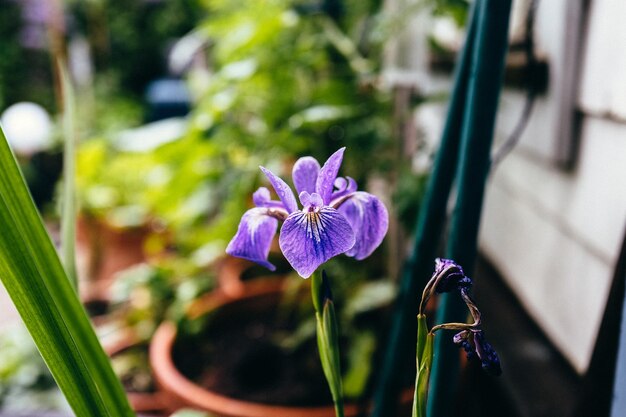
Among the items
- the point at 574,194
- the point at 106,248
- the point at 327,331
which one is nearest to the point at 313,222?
the point at 327,331

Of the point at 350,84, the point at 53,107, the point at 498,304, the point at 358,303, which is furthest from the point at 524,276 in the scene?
the point at 53,107

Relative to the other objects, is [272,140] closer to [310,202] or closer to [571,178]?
[571,178]

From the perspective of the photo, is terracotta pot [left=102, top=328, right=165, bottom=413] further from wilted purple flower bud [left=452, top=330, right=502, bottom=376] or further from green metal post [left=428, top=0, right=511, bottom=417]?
wilted purple flower bud [left=452, top=330, right=502, bottom=376]

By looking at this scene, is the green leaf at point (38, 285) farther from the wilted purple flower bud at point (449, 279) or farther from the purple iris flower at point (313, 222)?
the wilted purple flower bud at point (449, 279)

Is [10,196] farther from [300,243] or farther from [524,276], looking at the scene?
[524,276]

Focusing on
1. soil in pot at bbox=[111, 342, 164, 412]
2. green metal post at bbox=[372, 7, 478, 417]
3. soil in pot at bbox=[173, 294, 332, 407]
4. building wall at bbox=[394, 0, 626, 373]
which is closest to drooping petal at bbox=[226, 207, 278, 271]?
green metal post at bbox=[372, 7, 478, 417]
